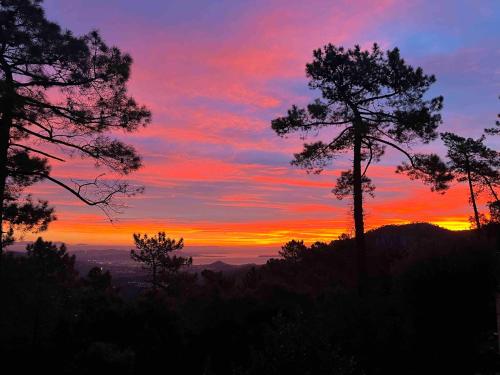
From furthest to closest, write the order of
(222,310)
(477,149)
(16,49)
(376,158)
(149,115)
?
(477,149)
(376,158)
(222,310)
(149,115)
(16,49)

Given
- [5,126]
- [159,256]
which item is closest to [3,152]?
[5,126]

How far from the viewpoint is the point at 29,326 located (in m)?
15.3

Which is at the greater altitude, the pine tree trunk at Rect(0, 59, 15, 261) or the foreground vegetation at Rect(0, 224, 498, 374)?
the pine tree trunk at Rect(0, 59, 15, 261)

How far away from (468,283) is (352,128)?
8.57m

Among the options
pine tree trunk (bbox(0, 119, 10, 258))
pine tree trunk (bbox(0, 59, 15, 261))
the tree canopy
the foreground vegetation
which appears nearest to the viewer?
pine tree trunk (bbox(0, 59, 15, 261))

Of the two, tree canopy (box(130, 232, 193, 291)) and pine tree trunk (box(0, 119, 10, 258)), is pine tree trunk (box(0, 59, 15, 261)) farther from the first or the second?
tree canopy (box(130, 232, 193, 291))

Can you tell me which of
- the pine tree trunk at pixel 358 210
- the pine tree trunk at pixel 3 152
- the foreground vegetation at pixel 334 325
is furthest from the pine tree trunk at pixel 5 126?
the pine tree trunk at pixel 358 210

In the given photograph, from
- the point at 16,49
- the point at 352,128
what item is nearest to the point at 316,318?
the point at 352,128

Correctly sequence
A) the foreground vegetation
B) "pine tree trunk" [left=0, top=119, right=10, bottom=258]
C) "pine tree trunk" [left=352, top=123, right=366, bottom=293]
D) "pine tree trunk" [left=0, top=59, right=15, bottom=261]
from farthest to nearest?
1. "pine tree trunk" [left=352, top=123, right=366, bottom=293]
2. "pine tree trunk" [left=0, top=119, right=10, bottom=258]
3. the foreground vegetation
4. "pine tree trunk" [left=0, top=59, right=15, bottom=261]

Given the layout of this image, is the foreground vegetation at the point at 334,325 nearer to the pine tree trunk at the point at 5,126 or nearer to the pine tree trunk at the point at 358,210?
the pine tree trunk at the point at 358,210

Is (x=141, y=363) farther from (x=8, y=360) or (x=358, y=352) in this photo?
(x=358, y=352)

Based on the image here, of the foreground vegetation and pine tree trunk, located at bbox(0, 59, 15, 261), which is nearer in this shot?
pine tree trunk, located at bbox(0, 59, 15, 261)

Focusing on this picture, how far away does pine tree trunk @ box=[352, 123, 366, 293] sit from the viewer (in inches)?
850

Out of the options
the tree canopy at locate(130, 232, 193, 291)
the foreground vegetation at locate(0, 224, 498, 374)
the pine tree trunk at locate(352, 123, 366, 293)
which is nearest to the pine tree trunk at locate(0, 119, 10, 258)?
the foreground vegetation at locate(0, 224, 498, 374)
